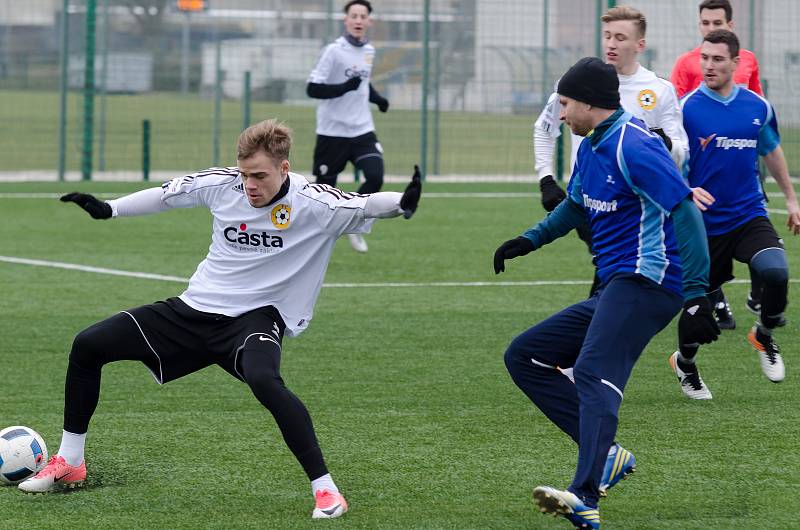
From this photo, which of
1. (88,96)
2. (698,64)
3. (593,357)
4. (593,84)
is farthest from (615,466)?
(88,96)

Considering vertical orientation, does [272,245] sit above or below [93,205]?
below

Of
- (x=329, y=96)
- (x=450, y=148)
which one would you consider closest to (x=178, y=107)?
(x=450, y=148)

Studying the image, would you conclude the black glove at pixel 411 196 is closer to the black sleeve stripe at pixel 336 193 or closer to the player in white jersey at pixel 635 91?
the black sleeve stripe at pixel 336 193

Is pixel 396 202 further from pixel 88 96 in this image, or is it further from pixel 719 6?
pixel 88 96

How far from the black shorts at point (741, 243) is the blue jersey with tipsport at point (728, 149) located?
4 cm

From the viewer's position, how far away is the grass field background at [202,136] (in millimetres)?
21484

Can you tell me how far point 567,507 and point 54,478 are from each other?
2.15 meters

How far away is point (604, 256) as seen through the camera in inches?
214

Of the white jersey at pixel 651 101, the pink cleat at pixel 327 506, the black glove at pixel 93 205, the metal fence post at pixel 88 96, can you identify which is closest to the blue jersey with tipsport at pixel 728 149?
the white jersey at pixel 651 101

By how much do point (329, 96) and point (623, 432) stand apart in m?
7.55

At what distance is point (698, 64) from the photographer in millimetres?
9336

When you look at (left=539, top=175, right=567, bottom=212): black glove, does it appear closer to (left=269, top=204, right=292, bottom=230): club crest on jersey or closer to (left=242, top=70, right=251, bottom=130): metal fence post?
(left=269, top=204, right=292, bottom=230): club crest on jersey

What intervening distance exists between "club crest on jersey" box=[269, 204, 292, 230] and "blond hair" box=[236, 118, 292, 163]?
0.22 metres

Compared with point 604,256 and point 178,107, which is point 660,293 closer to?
point 604,256
